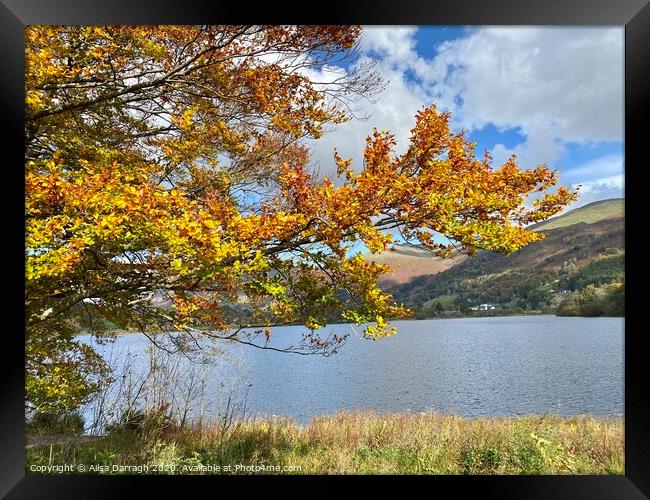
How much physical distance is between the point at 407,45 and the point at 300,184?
2.58 m

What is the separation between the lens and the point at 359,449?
148 inches

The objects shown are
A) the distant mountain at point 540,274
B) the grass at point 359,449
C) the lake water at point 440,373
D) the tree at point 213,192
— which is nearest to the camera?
the tree at point 213,192

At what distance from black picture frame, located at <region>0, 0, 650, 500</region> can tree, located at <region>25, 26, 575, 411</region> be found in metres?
0.21

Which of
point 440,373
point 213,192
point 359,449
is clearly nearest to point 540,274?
point 440,373

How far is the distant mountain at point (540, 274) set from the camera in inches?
473

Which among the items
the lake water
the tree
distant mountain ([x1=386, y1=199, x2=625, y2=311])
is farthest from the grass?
Result: distant mountain ([x1=386, y1=199, x2=625, y2=311])

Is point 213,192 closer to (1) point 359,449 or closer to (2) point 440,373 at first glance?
(1) point 359,449

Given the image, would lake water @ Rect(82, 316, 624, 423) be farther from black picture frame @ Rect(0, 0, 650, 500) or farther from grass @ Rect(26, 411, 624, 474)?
black picture frame @ Rect(0, 0, 650, 500)

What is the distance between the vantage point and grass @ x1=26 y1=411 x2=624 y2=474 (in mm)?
3402
